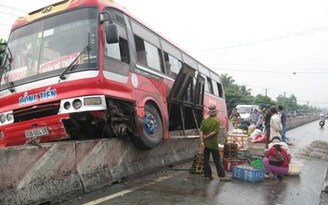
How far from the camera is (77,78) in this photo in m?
4.91

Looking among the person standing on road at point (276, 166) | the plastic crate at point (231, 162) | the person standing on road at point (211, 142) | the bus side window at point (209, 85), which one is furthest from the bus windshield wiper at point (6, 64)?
the bus side window at point (209, 85)

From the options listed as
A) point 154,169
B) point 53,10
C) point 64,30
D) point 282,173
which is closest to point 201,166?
point 154,169

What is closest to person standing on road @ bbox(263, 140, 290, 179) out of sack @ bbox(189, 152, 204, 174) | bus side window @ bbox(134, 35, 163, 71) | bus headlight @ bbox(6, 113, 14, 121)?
sack @ bbox(189, 152, 204, 174)

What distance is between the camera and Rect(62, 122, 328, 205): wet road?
447 cm

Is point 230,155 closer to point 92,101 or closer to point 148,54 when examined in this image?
point 148,54

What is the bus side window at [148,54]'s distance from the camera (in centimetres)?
659

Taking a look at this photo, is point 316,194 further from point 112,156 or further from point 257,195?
point 112,156

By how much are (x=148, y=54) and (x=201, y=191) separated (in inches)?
137

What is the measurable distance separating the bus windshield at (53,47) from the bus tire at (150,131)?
172 centimetres

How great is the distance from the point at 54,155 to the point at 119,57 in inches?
89.7

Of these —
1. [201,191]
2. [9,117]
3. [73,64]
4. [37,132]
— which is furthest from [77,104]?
[201,191]

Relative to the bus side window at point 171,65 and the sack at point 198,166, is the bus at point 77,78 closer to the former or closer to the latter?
the sack at point 198,166

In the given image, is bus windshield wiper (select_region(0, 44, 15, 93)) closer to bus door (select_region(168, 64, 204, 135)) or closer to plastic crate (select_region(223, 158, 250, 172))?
bus door (select_region(168, 64, 204, 135))

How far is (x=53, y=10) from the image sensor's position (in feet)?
18.7
